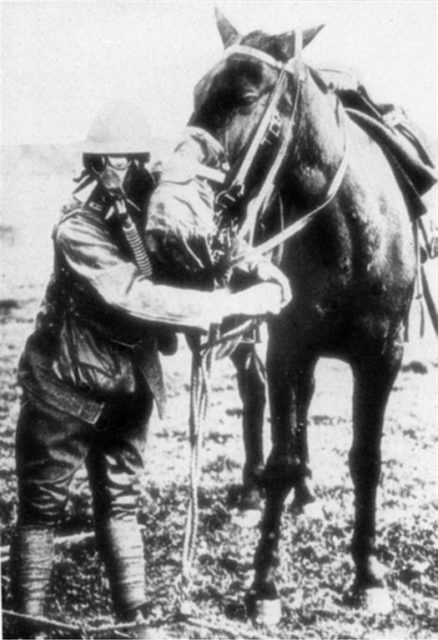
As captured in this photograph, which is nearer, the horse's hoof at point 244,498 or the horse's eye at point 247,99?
the horse's eye at point 247,99

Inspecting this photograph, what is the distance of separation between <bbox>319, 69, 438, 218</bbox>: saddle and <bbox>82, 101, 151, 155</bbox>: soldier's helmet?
0.69 metres

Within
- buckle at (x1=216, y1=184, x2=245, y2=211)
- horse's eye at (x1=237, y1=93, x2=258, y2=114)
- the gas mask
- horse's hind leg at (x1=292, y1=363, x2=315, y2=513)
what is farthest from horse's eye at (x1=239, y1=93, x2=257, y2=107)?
horse's hind leg at (x1=292, y1=363, x2=315, y2=513)

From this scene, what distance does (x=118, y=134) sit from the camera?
9.55ft

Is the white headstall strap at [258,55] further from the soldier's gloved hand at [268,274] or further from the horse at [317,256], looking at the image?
the soldier's gloved hand at [268,274]

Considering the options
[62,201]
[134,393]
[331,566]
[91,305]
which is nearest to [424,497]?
[331,566]

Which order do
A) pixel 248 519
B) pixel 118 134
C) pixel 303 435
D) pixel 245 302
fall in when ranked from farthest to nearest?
pixel 248 519
pixel 303 435
pixel 118 134
pixel 245 302

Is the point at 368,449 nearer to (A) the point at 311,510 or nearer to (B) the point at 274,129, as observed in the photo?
(A) the point at 311,510

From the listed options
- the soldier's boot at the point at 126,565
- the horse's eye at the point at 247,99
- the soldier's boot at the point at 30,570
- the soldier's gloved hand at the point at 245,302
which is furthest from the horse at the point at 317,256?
the soldier's boot at the point at 30,570

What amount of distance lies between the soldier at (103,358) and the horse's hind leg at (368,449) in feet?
1.98

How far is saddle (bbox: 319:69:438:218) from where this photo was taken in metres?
3.22

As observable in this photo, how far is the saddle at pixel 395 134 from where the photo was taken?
3.22 meters

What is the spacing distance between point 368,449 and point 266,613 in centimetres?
69

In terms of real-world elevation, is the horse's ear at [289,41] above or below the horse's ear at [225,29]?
below

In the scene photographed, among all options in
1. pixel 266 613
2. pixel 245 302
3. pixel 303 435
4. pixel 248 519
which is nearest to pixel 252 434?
pixel 303 435
